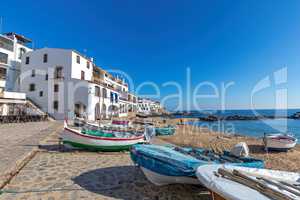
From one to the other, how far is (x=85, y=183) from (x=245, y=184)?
4.59 m

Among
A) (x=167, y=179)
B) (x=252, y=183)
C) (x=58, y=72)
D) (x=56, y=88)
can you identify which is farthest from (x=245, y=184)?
(x=58, y=72)

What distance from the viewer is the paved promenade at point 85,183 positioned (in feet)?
16.6

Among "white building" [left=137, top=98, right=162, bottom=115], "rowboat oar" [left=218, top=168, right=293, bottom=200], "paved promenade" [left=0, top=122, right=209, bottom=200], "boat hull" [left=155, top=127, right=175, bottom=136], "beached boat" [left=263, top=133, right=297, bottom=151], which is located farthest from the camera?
"white building" [left=137, top=98, right=162, bottom=115]

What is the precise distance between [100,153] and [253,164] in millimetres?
7364

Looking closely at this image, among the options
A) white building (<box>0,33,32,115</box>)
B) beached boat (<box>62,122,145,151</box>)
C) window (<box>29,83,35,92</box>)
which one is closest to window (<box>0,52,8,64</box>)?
white building (<box>0,33,32,115</box>)

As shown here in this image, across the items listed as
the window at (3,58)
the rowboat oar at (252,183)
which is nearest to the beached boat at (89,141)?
the rowboat oar at (252,183)

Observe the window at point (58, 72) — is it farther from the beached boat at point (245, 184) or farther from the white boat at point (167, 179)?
the beached boat at point (245, 184)

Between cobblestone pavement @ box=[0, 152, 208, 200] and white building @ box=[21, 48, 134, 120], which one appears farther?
white building @ box=[21, 48, 134, 120]

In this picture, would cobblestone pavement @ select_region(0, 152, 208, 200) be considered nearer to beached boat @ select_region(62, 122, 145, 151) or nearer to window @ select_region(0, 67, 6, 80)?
beached boat @ select_region(62, 122, 145, 151)

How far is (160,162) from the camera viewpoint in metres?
5.40

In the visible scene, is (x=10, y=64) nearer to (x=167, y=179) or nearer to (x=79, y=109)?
(x=79, y=109)

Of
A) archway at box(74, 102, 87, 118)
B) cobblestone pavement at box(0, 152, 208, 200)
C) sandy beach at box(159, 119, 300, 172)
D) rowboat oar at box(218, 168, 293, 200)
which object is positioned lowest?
sandy beach at box(159, 119, 300, 172)

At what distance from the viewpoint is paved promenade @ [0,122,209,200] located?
5.05 meters

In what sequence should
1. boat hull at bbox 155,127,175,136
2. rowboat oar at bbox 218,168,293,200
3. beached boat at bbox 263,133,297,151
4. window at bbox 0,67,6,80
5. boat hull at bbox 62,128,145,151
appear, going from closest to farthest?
1. rowboat oar at bbox 218,168,293,200
2. boat hull at bbox 62,128,145,151
3. beached boat at bbox 263,133,297,151
4. boat hull at bbox 155,127,175,136
5. window at bbox 0,67,6,80
